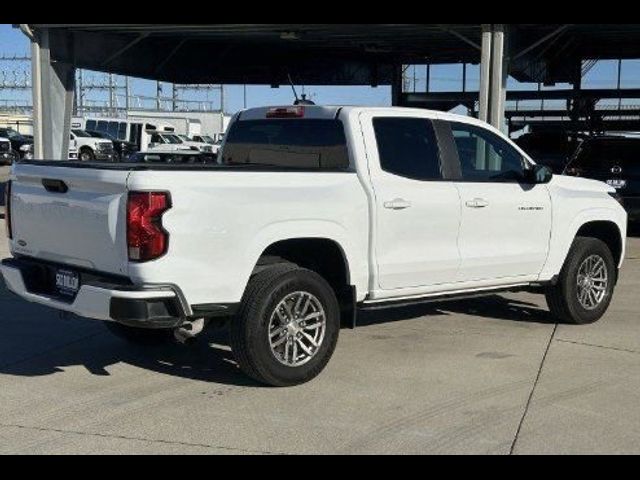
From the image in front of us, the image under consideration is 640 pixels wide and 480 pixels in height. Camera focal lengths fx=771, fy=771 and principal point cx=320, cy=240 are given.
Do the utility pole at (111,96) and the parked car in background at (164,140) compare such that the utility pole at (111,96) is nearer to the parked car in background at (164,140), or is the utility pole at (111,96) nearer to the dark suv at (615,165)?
the parked car in background at (164,140)

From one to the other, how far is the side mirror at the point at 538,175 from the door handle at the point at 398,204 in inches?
56.1

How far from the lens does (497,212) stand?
6.22 m

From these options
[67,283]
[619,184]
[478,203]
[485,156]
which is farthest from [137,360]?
[619,184]

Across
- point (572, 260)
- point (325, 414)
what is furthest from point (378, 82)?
point (325, 414)

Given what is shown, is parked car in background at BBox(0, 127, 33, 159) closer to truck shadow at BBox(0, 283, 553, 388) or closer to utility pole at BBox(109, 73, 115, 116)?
truck shadow at BBox(0, 283, 553, 388)

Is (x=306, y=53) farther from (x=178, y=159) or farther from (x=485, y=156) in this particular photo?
(x=485, y=156)

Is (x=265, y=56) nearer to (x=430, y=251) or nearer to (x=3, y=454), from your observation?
(x=430, y=251)

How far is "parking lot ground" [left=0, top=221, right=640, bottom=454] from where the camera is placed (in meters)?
4.23

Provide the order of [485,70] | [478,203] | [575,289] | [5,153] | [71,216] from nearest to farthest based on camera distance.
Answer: [71,216] < [478,203] < [575,289] < [485,70] < [5,153]

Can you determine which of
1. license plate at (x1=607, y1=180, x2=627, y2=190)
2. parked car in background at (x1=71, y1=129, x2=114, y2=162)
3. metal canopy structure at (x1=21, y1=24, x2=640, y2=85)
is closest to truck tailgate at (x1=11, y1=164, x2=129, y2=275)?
metal canopy structure at (x1=21, y1=24, x2=640, y2=85)

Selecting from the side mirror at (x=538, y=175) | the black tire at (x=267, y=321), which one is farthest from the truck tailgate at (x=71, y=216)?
the side mirror at (x=538, y=175)

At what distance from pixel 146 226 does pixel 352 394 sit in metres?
1.75

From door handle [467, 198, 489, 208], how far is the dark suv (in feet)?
23.1

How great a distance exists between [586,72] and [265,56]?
11.6 metres
